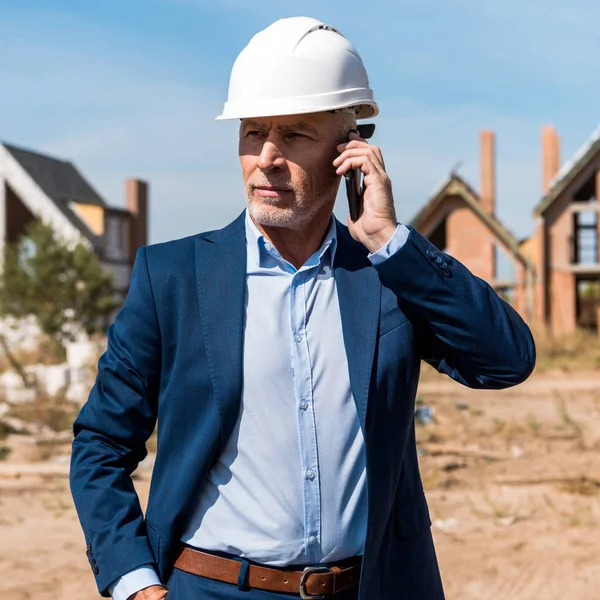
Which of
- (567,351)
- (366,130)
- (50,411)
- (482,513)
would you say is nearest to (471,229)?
(567,351)


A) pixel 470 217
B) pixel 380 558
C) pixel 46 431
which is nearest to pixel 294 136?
pixel 380 558

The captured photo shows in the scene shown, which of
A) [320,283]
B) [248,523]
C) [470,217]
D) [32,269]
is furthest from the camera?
[470,217]

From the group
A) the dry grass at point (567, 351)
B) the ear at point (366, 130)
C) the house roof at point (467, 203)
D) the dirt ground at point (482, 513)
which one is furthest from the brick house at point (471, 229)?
the ear at point (366, 130)

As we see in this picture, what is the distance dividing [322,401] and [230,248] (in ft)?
1.66

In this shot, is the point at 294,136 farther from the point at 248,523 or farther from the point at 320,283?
the point at 248,523

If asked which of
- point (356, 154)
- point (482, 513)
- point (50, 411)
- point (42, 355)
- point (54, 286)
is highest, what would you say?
point (356, 154)

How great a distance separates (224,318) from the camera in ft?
8.26

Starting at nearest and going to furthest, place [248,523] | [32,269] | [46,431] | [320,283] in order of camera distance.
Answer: [248,523] → [320,283] → [46,431] → [32,269]

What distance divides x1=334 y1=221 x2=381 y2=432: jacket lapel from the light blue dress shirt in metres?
0.06

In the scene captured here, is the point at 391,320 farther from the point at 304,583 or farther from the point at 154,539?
the point at 154,539

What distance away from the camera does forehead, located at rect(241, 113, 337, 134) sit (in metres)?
2.60

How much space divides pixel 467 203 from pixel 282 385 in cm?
3082

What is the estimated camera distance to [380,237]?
2.53 meters

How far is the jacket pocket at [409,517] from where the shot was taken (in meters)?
2.55
